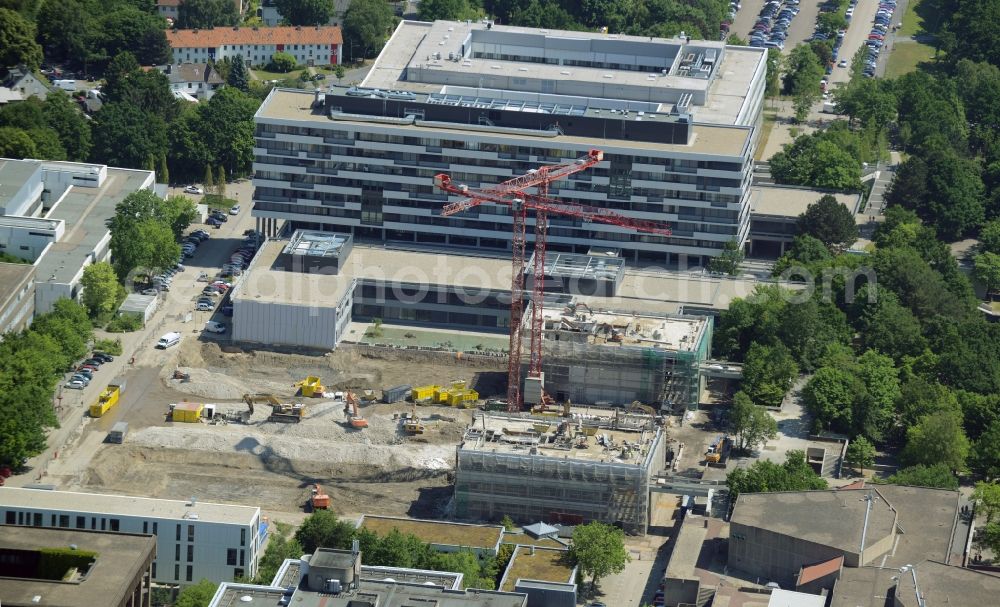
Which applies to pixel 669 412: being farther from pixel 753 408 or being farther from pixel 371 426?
pixel 371 426

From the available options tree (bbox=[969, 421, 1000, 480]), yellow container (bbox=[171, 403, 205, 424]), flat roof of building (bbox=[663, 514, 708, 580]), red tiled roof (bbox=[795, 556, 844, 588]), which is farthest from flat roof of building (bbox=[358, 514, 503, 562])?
tree (bbox=[969, 421, 1000, 480])

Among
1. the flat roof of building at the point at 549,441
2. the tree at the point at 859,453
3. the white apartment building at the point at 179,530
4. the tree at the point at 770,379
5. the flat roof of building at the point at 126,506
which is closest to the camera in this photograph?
the white apartment building at the point at 179,530

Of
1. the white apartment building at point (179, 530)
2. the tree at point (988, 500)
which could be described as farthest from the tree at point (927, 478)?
the white apartment building at point (179, 530)

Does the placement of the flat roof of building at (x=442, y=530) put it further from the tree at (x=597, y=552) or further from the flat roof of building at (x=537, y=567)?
the tree at (x=597, y=552)

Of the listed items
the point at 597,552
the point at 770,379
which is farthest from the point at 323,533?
the point at 770,379

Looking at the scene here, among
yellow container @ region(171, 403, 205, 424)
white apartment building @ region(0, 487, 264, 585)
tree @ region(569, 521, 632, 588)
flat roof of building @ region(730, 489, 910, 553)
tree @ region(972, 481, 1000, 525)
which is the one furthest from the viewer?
yellow container @ region(171, 403, 205, 424)

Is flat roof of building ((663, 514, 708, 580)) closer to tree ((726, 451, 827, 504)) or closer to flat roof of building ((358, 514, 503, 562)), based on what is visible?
tree ((726, 451, 827, 504))
